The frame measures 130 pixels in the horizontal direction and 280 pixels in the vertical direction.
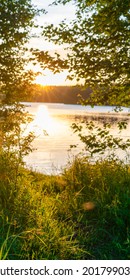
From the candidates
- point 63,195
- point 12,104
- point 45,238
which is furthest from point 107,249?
Result: point 12,104

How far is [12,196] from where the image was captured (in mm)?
7488

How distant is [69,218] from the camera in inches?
307

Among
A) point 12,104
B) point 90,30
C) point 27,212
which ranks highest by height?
point 90,30

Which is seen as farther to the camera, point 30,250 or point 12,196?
point 12,196

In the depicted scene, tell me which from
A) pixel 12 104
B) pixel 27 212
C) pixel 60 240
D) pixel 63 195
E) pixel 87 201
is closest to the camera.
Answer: pixel 60 240

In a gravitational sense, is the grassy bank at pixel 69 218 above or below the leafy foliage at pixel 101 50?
below

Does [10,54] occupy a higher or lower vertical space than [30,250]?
higher

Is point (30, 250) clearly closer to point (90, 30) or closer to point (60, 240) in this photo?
point (60, 240)

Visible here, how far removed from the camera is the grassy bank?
5.93m

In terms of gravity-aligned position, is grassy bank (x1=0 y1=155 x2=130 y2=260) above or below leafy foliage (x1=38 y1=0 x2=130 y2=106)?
below

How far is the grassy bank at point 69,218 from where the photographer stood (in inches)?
234

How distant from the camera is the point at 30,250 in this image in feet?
19.2
